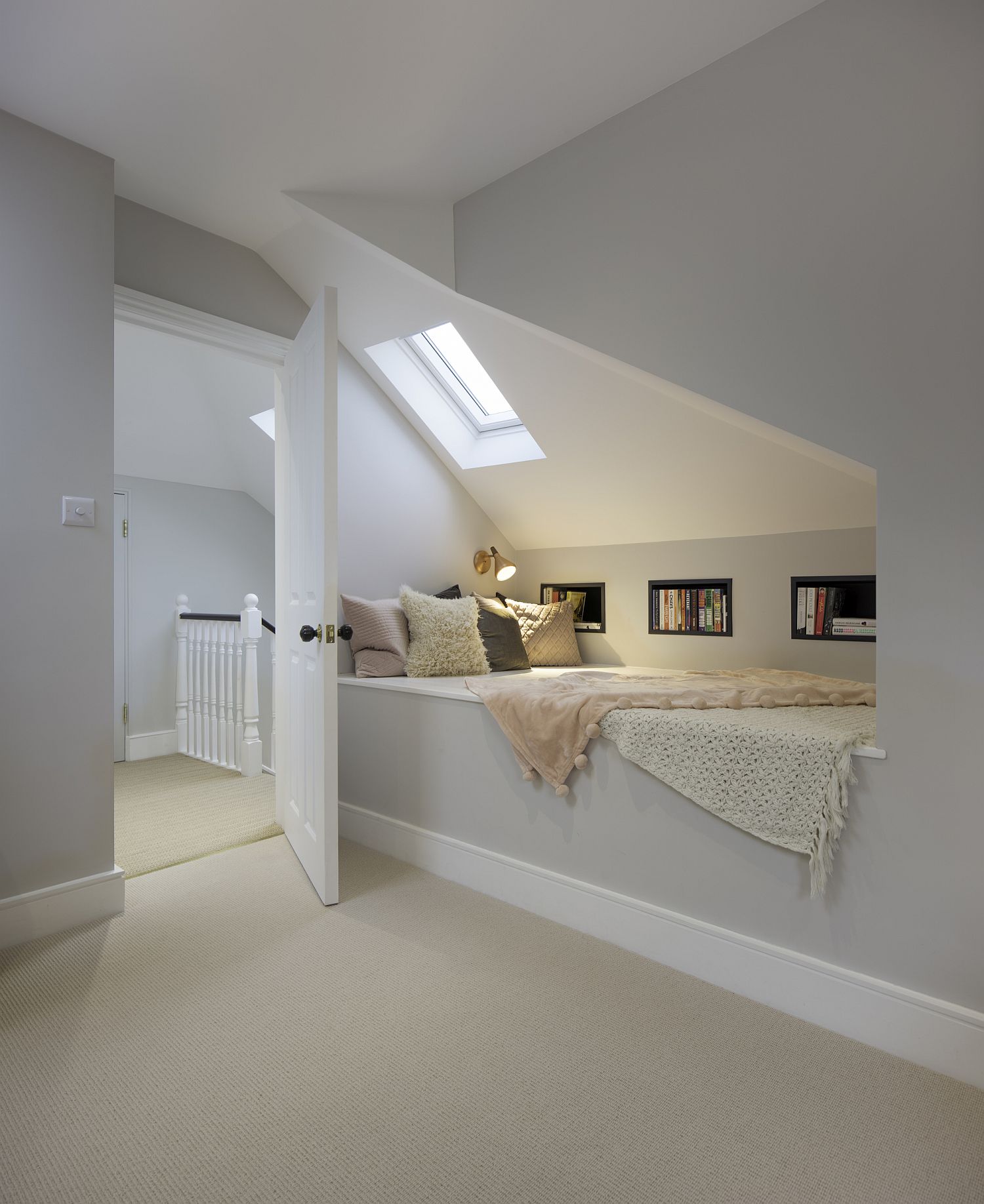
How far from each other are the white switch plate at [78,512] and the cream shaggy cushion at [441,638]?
50.0 inches

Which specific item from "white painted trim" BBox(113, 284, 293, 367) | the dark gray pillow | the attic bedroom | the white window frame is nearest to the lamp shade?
the dark gray pillow

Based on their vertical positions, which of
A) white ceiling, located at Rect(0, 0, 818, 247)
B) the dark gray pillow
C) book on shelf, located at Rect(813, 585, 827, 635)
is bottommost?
the dark gray pillow

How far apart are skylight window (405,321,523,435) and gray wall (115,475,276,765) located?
1.75 metres

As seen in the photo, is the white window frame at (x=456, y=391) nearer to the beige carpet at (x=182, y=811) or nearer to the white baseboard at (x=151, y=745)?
the beige carpet at (x=182, y=811)

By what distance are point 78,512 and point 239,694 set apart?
2.14m

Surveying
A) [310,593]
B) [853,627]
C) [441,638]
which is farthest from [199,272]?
[853,627]

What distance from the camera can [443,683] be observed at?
110 inches

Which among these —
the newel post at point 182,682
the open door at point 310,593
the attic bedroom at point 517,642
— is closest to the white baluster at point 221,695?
the newel post at point 182,682

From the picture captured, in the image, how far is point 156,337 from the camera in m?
3.59

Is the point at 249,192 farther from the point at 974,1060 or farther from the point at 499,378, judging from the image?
the point at 974,1060

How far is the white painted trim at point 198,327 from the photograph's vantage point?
96.3 inches

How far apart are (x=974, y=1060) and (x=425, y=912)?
4.69 ft

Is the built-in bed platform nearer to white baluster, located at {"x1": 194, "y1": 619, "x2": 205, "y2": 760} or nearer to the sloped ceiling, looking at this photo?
the sloped ceiling

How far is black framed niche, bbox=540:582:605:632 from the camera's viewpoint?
3.53 meters
